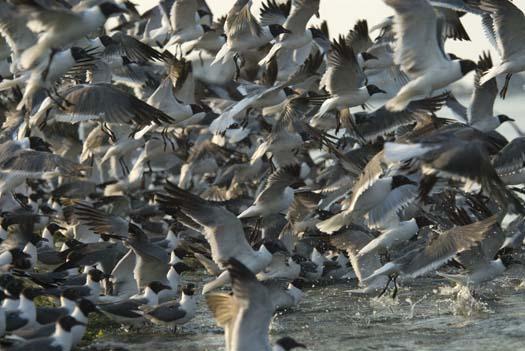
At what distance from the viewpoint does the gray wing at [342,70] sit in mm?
13523

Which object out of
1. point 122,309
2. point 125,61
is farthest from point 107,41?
point 122,309

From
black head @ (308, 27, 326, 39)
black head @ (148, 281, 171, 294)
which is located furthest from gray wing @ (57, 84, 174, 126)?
black head @ (308, 27, 326, 39)

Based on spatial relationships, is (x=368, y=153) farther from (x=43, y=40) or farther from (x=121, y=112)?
(x=43, y=40)

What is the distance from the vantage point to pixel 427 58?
1192cm

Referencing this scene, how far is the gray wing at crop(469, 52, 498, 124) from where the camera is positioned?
14.5 metres

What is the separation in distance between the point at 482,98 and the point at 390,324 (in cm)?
423

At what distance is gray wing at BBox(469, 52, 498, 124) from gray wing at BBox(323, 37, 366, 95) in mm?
1623

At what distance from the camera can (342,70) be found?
1361 cm

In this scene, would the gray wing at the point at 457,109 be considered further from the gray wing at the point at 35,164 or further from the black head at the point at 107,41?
the gray wing at the point at 35,164

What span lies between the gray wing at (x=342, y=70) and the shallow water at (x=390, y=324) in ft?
7.75

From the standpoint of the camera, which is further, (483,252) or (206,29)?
(206,29)

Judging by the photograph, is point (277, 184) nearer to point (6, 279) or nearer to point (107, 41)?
point (6, 279)

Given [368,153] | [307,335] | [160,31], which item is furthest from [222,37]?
[307,335]

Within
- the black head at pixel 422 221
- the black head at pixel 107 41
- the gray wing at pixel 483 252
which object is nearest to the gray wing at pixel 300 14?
the black head at pixel 107 41
